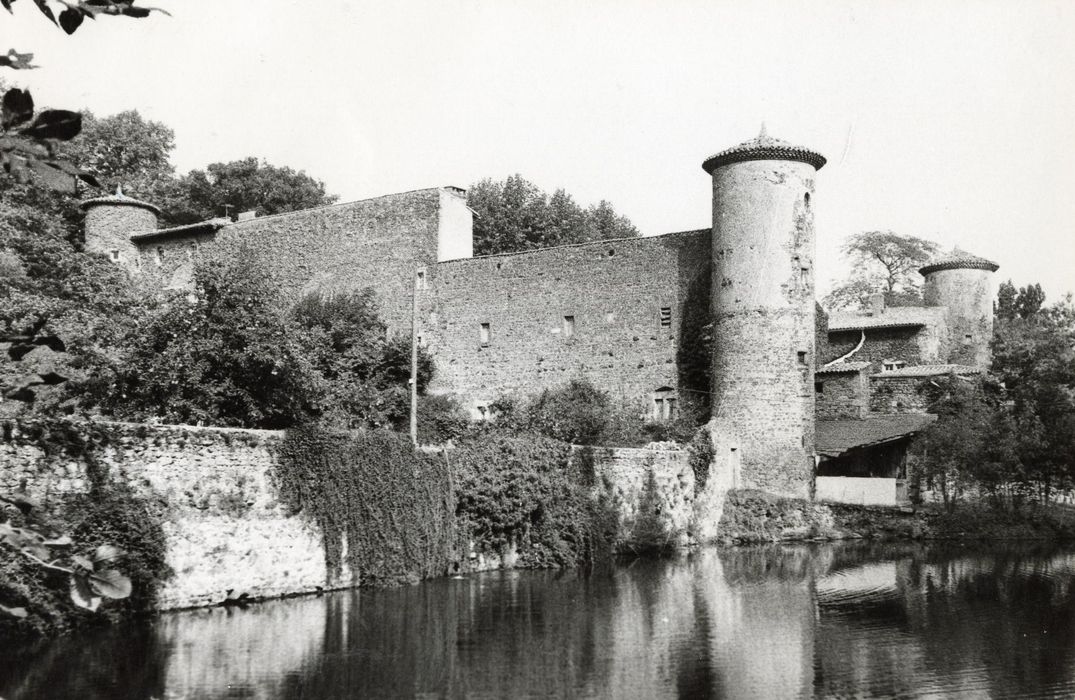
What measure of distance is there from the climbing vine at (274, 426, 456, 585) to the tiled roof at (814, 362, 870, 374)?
60.9ft

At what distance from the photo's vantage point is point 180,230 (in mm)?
44625

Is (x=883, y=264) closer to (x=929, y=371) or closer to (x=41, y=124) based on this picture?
(x=929, y=371)

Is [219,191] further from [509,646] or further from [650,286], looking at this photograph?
[509,646]

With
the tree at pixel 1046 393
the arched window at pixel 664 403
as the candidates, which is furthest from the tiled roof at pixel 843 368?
the arched window at pixel 664 403

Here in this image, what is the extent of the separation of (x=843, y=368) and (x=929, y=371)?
135 inches

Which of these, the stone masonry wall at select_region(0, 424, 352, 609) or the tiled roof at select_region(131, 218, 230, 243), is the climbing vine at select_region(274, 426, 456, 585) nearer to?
the stone masonry wall at select_region(0, 424, 352, 609)

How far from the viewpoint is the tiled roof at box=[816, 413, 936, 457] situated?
3147 cm

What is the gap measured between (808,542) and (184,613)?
60.9ft

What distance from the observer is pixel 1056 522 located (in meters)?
31.0

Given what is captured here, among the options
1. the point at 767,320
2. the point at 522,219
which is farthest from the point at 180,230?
the point at 767,320

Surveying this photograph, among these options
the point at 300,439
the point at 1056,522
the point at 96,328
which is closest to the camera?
the point at 300,439

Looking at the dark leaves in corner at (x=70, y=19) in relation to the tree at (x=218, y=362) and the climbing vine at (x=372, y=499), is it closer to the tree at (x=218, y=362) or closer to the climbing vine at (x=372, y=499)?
the climbing vine at (x=372, y=499)

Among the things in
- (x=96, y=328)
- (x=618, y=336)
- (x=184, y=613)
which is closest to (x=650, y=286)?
(x=618, y=336)

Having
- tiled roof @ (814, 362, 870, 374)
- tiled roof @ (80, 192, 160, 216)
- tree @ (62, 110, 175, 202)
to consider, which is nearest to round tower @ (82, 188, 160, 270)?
tiled roof @ (80, 192, 160, 216)
